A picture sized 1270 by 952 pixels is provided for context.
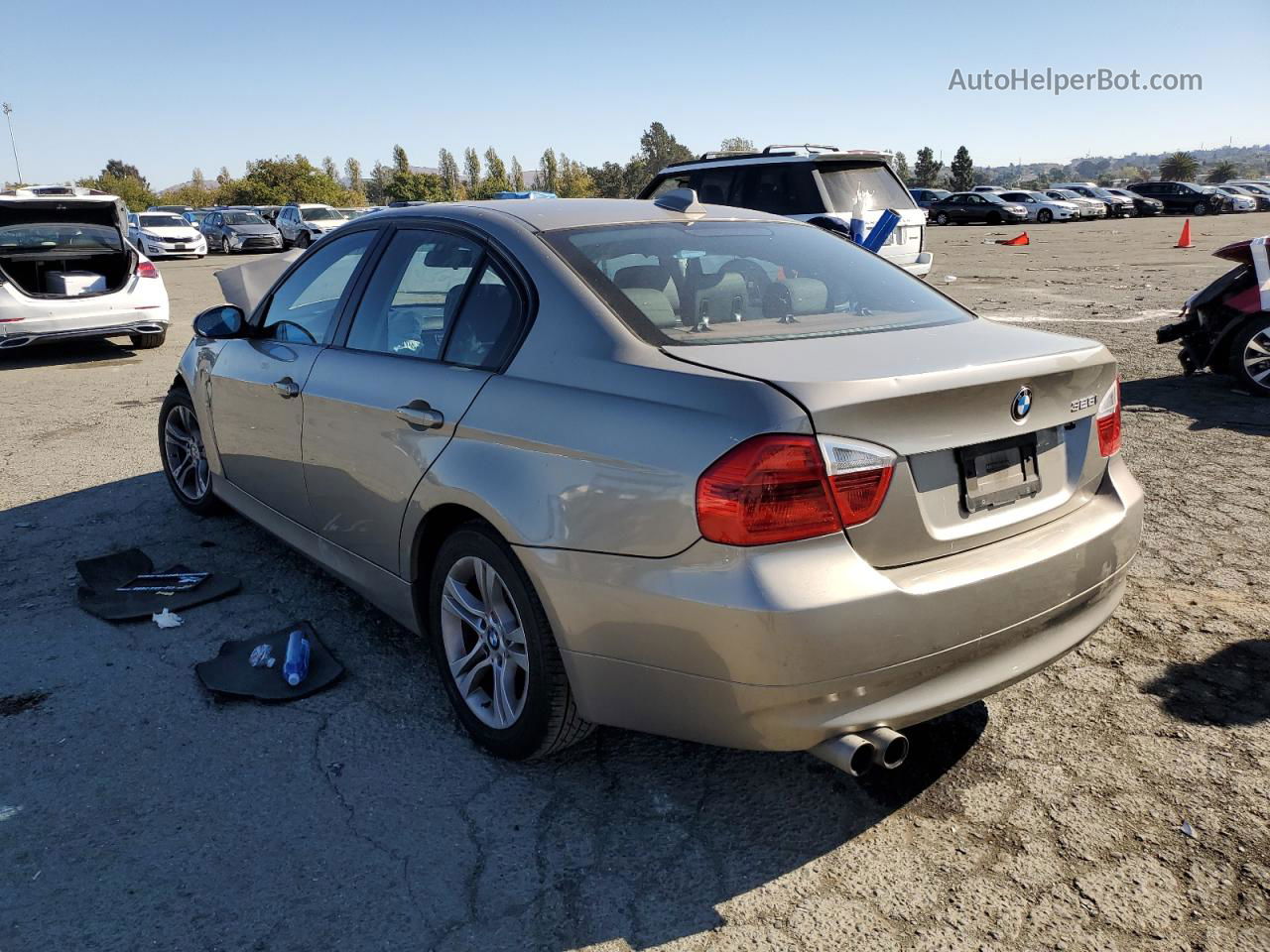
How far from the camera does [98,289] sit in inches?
437

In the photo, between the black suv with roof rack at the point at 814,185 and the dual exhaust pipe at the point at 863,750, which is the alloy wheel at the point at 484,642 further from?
the black suv with roof rack at the point at 814,185

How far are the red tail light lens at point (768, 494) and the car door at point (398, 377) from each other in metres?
0.98

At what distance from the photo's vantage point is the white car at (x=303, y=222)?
119ft

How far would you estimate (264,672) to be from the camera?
3.70 metres

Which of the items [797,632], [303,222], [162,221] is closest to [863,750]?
[797,632]

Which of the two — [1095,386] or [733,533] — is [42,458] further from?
[1095,386]

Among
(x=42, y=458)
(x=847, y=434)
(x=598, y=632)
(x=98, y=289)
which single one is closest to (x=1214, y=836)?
(x=847, y=434)

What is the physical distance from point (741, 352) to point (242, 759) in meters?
1.99

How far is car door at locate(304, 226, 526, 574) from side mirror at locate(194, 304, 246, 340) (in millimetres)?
904

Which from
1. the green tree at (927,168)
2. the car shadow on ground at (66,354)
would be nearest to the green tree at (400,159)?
the green tree at (927,168)

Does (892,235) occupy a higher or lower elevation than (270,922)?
higher

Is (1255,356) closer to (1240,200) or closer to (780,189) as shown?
(780,189)

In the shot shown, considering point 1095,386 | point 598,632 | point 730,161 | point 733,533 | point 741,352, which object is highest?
point 730,161

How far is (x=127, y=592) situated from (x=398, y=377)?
6.38 feet
